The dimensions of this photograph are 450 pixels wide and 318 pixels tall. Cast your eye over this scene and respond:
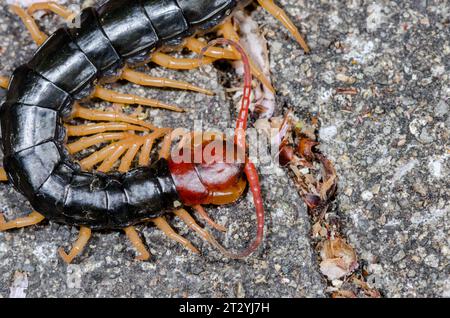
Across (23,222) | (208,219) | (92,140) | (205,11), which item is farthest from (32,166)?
(205,11)

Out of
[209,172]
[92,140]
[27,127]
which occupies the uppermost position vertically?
[27,127]

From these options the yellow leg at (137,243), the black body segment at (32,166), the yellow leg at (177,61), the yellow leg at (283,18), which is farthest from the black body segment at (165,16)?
the yellow leg at (137,243)

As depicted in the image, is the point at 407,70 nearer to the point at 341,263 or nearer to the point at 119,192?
the point at 341,263

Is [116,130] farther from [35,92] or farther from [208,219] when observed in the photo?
[208,219]

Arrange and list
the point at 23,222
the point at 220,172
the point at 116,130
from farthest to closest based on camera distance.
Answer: the point at 116,130, the point at 23,222, the point at 220,172

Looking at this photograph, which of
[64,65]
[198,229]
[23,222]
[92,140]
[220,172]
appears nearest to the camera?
[220,172]

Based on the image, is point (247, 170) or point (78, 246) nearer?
point (247, 170)

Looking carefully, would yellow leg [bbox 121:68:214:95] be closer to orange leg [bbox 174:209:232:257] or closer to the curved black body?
the curved black body
